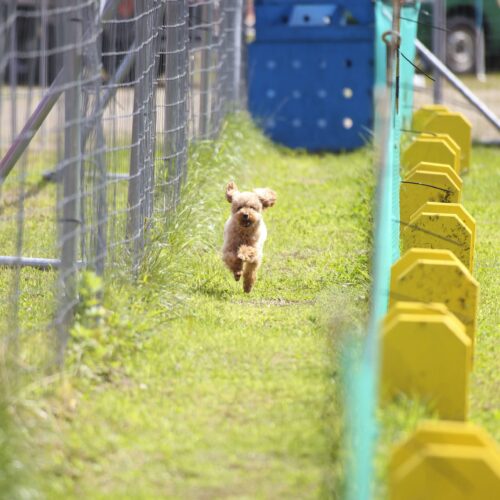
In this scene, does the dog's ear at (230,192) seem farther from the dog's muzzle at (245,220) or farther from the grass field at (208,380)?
the grass field at (208,380)

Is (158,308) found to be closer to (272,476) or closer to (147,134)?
(147,134)

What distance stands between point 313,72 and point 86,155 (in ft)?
25.0

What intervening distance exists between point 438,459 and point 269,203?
355 centimetres

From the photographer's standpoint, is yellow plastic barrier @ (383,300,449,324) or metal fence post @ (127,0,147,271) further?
metal fence post @ (127,0,147,271)

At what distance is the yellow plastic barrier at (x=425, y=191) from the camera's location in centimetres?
681

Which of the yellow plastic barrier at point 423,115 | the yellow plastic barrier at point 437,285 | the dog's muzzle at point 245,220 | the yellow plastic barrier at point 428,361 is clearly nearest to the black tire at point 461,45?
the yellow plastic barrier at point 423,115

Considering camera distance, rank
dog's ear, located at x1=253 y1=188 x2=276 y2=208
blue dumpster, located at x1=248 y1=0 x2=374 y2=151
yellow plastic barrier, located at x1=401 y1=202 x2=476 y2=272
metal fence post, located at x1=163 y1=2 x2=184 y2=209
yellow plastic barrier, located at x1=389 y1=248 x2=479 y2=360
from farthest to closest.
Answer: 1. blue dumpster, located at x1=248 y1=0 x2=374 y2=151
2. metal fence post, located at x1=163 y1=2 x2=184 y2=209
3. dog's ear, located at x1=253 y1=188 x2=276 y2=208
4. yellow plastic barrier, located at x1=401 y1=202 x2=476 y2=272
5. yellow plastic barrier, located at x1=389 y1=248 x2=479 y2=360

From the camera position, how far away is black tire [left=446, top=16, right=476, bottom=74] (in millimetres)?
20953

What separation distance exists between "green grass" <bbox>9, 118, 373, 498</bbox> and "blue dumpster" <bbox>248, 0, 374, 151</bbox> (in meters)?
4.60

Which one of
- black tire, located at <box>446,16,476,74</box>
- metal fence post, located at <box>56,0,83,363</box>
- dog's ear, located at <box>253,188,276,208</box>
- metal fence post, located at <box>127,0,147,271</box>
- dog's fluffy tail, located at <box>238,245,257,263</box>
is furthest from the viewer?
black tire, located at <box>446,16,476,74</box>

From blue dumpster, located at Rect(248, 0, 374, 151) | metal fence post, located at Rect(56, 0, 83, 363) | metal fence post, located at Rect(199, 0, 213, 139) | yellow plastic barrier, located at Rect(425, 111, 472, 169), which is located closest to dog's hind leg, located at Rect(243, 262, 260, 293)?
metal fence post, located at Rect(56, 0, 83, 363)

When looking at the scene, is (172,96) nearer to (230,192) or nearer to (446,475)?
(230,192)

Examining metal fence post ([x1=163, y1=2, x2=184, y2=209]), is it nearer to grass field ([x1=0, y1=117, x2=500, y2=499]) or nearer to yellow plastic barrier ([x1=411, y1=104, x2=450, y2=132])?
grass field ([x1=0, y1=117, x2=500, y2=499])

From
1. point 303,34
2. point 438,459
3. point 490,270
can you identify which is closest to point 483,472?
point 438,459
